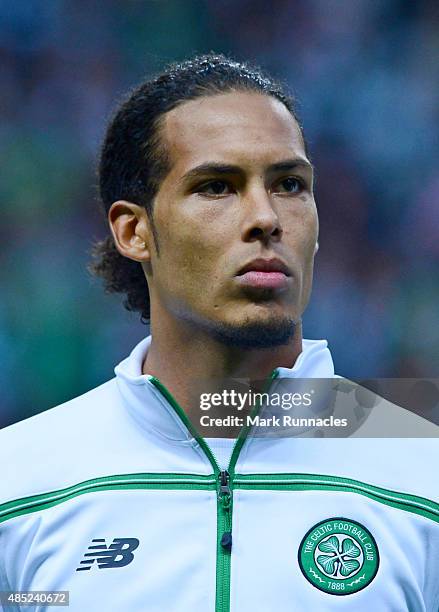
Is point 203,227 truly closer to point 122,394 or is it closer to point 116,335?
point 122,394

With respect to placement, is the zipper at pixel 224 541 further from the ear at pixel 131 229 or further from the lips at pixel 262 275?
the ear at pixel 131 229

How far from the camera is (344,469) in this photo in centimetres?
217

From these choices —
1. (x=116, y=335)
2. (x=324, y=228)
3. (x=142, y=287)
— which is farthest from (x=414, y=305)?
(x=142, y=287)

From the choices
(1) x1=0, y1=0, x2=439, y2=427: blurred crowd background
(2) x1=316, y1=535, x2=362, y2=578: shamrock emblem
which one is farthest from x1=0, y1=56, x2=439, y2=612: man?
(1) x1=0, y1=0, x2=439, y2=427: blurred crowd background

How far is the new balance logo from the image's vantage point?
209 centimetres

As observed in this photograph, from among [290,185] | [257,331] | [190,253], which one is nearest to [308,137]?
[290,185]

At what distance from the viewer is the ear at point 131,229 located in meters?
2.43

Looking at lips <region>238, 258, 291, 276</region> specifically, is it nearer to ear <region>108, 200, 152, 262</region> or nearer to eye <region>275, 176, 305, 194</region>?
eye <region>275, 176, 305, 194</region>

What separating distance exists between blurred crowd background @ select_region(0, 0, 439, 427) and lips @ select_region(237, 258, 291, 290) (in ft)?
6.65

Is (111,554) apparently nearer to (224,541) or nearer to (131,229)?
(224,541)

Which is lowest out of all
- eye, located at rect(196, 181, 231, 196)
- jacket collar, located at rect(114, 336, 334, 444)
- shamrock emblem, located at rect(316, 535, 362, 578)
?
shamrock emblem, located at rect(316, 535, 362, 578)

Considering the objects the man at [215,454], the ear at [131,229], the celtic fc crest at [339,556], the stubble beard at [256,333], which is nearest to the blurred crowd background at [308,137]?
the ear at [131,229]

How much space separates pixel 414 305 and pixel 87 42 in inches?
73.3

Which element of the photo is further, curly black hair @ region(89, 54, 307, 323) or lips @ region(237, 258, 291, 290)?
curly black hair @ region(89, 54, 307, 323)
